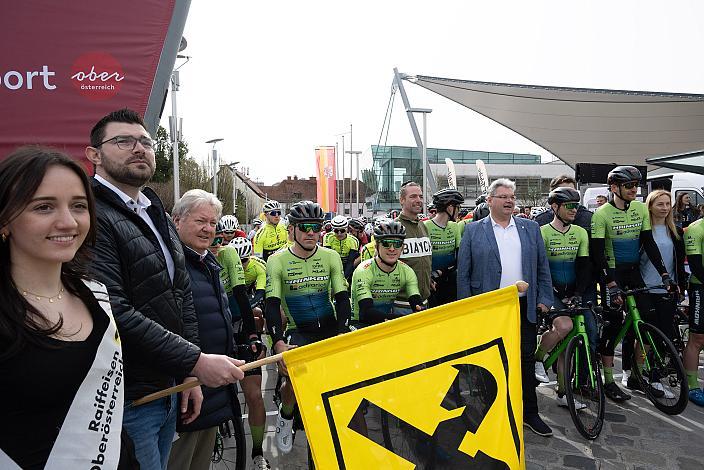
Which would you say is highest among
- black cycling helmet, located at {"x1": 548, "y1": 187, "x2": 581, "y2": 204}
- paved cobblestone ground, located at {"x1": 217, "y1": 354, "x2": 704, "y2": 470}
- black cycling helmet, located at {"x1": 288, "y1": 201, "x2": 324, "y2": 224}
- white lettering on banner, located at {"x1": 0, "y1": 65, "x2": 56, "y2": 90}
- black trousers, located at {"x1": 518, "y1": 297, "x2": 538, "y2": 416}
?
white lettering on banner, located at {"x1": 0, "y1": 65, "x2": 56, "y2": 90}

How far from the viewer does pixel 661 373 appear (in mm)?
4941

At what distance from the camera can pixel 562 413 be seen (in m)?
5.01

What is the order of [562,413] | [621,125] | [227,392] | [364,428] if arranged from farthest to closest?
[621,125] < [562,413] < [227,392] < [364,428]

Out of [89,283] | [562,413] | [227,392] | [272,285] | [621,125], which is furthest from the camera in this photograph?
[621,125]

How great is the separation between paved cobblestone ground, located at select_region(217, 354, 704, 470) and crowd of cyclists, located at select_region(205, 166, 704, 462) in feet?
0.72

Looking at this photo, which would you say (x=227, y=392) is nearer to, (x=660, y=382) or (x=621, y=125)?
(x=660, y=382)

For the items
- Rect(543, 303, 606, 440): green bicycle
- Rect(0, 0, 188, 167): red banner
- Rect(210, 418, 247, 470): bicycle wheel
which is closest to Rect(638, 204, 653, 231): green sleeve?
Rect(543, 303, 606, 440): green bicycle

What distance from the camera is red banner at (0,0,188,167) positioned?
227 centimetres

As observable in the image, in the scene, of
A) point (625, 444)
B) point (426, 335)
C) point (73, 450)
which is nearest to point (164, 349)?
point (73, 450)

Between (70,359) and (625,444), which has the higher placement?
(70,359)

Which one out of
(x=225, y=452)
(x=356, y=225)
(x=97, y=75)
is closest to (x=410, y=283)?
(x=225, y=452)

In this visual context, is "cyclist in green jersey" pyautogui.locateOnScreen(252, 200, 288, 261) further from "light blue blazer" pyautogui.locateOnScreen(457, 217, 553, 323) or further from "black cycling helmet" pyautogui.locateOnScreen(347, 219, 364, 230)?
"light blue blazer" pyautogui.locateOnScreen(457, 217, 553, 323)

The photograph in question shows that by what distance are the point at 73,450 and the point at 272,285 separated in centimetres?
272

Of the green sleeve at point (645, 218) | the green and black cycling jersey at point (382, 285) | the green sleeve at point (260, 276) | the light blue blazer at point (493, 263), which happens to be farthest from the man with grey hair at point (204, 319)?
the green sleeve at point (645, 218)
